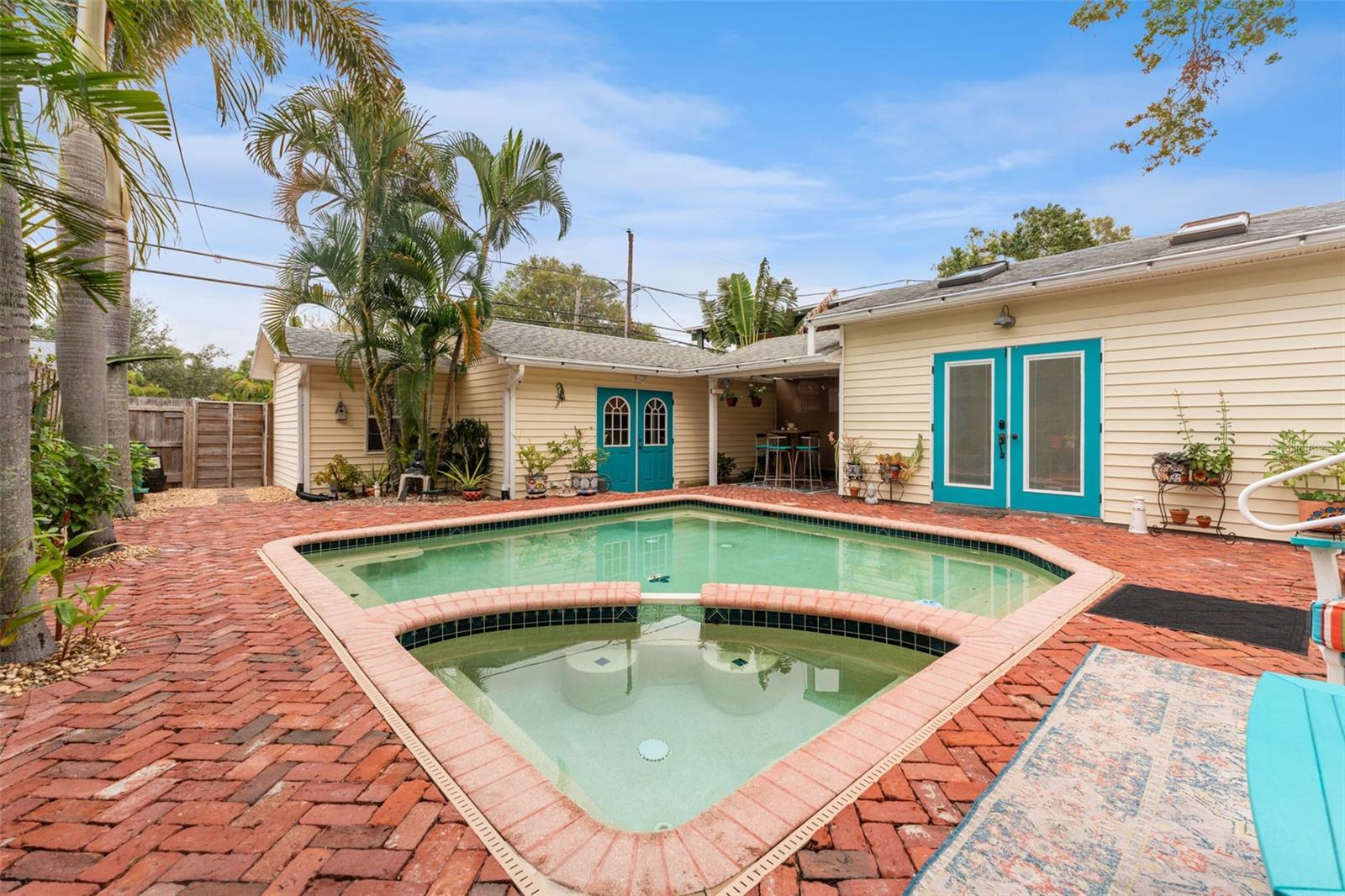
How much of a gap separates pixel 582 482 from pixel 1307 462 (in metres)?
8.84

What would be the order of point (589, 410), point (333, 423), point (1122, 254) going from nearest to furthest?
1. point (1122, 254)
2. point (333, 423)
3. point (589, 410)

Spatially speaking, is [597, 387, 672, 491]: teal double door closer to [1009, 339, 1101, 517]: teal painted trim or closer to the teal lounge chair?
[1009, 339, 1101, 517]: teal painted trim

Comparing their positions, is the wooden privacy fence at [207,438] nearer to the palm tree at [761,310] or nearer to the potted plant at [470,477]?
the potted plant at [470,477]

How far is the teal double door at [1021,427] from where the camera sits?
720cm

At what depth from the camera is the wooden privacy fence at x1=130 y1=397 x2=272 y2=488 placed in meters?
11.2

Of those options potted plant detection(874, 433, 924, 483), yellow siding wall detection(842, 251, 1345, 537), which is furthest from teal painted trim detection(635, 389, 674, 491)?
yellow siding wall detection(842, 251, 1345, 537)

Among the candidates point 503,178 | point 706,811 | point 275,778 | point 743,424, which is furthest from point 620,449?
point 706,811

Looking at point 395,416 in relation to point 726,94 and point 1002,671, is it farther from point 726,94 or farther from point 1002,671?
point 1002,671

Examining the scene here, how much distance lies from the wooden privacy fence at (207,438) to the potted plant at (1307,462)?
15987 mm

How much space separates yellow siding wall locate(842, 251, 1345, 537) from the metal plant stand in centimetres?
9

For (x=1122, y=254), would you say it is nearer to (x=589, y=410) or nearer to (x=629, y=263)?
(x=589, y=410)

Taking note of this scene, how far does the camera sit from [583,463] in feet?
34.2

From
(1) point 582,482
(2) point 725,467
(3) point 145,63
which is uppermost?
(3) point 145,63

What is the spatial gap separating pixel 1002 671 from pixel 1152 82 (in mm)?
7420
